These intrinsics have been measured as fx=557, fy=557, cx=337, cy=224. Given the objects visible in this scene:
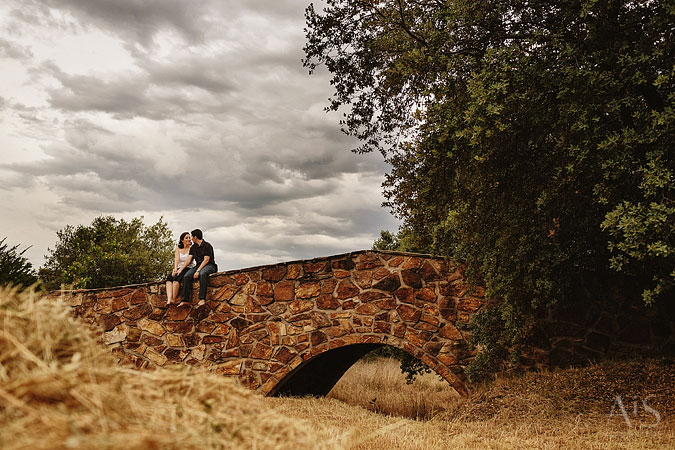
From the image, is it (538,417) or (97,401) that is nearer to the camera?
(97,401)

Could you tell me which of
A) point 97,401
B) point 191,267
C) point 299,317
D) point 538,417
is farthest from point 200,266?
point 97,401

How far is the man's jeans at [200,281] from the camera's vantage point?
10.8 meters

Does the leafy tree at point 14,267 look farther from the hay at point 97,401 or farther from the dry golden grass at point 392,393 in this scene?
the dry golden grass at point 392,393

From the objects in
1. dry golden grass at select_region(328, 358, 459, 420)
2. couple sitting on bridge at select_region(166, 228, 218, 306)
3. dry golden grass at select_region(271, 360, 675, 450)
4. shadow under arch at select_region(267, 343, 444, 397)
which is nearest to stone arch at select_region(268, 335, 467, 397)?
shadow under arch at select_region(267, 343, 444, 397)

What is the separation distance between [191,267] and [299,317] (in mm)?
2477

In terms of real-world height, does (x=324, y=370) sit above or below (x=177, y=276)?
below

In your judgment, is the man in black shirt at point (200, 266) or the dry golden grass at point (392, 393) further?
the dry golden grass at point (392, 393)

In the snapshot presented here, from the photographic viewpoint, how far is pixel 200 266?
10992 millimetres

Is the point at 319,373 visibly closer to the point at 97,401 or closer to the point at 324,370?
the point at 324,370

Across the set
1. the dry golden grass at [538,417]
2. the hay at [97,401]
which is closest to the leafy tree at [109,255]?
the dry golden grass at [538,417]

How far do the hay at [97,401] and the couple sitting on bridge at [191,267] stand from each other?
9122mm

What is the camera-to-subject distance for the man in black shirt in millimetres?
10836

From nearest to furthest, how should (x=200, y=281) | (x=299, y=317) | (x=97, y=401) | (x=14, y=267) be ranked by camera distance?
1. (x=97, y=401)
2. (x=14, y=267)
3. (x=299, y=317)
4. (x=200, y=281)

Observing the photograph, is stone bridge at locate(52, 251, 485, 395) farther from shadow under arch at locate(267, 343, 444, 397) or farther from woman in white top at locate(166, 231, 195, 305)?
woman in white top at locate(166, 231, 195, 305)
